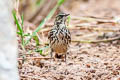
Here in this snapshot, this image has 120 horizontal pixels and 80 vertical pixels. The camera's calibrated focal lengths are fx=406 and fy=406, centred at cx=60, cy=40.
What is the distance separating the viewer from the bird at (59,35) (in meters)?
5.12

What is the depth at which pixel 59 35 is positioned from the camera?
17.0ft

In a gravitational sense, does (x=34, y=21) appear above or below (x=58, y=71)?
above

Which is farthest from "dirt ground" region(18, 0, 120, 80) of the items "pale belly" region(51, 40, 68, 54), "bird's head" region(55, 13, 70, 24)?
"bird's head" region(55, 13, 70, 24)

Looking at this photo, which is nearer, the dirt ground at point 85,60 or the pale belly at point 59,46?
the dirt ground at point 85,60

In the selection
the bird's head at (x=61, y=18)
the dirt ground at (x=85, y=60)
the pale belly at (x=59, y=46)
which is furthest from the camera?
the pale belly at (x=59, y=46)

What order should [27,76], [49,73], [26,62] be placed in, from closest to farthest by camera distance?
[27,76], [49,73], [26,62]

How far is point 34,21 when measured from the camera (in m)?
8.74

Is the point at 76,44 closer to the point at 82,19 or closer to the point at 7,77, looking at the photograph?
the point at 82,19

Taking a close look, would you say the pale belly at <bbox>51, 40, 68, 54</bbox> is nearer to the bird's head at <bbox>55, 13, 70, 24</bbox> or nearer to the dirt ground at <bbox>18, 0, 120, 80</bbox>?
the dirt ground at <bbox>18, 0, 120, 80</bbox>

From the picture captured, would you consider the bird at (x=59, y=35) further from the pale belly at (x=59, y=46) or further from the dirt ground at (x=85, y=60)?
the dirt ground at (x=85, y=60)

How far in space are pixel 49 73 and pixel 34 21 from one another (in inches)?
175

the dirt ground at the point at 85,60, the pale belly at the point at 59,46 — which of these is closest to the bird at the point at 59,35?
the pale belly at the point at 59,46

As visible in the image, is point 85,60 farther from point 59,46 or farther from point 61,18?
point 61,18

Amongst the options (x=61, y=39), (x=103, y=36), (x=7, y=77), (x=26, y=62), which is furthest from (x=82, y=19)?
(x=7, y=77)
